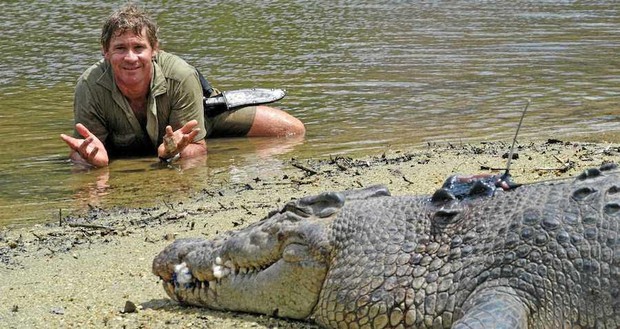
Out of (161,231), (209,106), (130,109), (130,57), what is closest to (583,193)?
(161,231)

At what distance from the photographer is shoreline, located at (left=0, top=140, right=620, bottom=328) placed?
4191 mm

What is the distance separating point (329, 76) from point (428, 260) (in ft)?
28.4

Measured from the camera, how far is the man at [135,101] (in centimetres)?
795

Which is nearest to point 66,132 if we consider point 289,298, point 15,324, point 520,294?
point 15,324

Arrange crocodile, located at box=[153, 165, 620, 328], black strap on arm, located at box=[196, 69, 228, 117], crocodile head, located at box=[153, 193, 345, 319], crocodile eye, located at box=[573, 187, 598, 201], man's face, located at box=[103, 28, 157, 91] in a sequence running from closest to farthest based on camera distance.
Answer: crocodile, located at box=[153, 165, 620, 328] → crocodile eye, located at box=[573, 187, 598, 201] → crocodile head, located at box=[153, 193, 345, 319] → man's face, located at box=[103, 28, 157, 91] → black strap on arm, located at box=[196, 69, 228, 117]

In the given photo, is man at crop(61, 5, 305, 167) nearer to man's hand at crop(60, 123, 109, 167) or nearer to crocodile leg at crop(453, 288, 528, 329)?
man's hand at crop(60, 123, 109, 167)

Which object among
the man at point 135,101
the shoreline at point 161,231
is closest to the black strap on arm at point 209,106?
the man at point 135,101

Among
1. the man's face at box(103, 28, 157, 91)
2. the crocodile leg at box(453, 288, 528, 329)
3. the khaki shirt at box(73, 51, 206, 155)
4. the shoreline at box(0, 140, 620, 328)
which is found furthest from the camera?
the khaki shirt at box(73, 51, 206, 155)

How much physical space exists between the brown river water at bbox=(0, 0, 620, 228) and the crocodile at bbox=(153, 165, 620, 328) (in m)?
3.00

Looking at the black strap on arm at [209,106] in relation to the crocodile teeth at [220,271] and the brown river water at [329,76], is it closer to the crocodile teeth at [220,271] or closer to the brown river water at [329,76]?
the brown river water at [329,76]

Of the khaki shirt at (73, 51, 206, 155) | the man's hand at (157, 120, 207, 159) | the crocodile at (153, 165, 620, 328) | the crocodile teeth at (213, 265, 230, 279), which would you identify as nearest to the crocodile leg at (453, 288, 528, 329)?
the crocodile at (153, 165, 620, 328)

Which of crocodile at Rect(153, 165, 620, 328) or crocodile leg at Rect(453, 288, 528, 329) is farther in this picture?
crocodile at Rect(153, 165, 620, 328)

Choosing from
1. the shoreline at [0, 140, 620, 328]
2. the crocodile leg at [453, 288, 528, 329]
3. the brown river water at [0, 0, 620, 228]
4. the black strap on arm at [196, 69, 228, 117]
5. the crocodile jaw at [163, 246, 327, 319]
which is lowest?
the brown river water at [0, 0, 620, 228]

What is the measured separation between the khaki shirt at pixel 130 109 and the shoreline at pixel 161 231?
1.05 m
